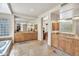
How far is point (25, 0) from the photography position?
2.46ft

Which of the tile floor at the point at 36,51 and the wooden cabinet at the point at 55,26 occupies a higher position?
the wooden cabinet at the point at 55,26

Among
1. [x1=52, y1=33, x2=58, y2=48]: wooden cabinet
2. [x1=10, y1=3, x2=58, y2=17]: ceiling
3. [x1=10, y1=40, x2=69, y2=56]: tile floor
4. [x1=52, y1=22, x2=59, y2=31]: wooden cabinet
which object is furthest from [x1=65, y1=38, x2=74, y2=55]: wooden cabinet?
[x1=52, y1=22, x2=59, y2=31]: wooden cabinet

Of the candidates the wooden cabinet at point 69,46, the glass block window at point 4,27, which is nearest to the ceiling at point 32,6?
the wooden cabinet at point 69,46

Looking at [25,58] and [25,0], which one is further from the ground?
[25,0]

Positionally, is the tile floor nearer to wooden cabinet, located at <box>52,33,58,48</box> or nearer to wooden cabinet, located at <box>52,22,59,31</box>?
wooden cabinet, located at <box>52,33,58,48</box>

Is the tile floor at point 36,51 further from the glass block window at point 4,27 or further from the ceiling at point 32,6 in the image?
the glass block window at point 4,27

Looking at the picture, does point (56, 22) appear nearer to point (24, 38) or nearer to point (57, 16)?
point (57, 16)

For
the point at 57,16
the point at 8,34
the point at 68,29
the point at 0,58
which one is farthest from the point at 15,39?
the point at 0,58

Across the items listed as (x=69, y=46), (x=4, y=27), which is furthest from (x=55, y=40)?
(x=4, y=27)

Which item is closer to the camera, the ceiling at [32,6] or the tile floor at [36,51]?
the tile floor at [36,51]

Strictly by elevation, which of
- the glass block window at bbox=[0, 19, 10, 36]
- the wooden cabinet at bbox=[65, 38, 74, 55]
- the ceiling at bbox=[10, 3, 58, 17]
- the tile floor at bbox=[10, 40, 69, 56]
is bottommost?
the tile floor at bbox=[10, 40, 69, 56]

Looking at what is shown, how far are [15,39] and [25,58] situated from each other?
7090 millimetres

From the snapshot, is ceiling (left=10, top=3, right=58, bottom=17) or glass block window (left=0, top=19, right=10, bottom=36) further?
glass block window (left=0, top=19, right=10, bottom=36)

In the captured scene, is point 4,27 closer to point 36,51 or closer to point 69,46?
point 36,51
